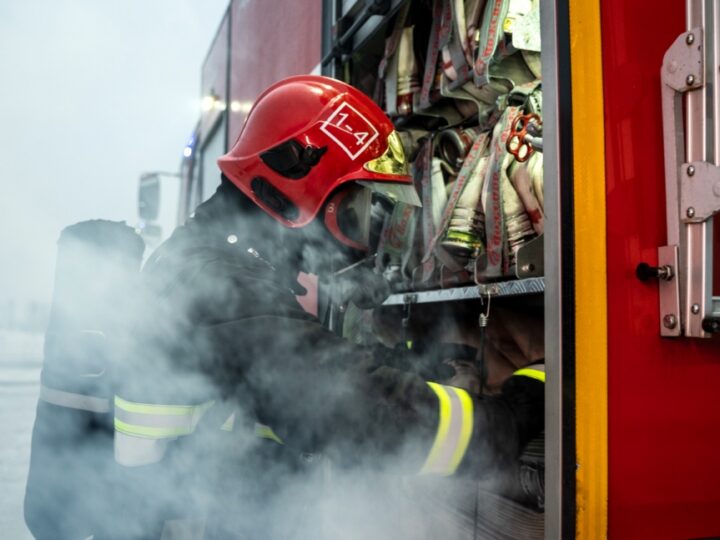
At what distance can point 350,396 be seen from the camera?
1239 mm

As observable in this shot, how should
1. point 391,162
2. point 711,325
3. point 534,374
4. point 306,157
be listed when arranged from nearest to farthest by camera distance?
point 711,325 < point 534,374 < point 306,157 < point 391,162

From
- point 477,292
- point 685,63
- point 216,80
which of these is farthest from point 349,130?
point 216,80

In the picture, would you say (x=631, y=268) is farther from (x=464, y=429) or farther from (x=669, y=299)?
(x=464, y=429)

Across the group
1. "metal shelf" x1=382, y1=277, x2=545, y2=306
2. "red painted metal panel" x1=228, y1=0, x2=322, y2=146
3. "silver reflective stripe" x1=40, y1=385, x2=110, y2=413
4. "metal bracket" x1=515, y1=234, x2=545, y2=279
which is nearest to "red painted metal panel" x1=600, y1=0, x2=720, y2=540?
"metal bracket" x1=515, y1=234, x2=545, y2=279

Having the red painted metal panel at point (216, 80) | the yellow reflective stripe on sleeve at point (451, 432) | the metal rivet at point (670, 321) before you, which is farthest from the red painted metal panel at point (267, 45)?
the metal rivet at point (670, 321)

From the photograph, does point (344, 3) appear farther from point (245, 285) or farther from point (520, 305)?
point (245, 285)

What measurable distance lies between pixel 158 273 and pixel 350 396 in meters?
0.60

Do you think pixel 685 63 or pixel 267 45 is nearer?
pixel 685 63

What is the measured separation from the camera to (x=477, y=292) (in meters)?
1.81

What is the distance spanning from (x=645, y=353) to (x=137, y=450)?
3.61ft

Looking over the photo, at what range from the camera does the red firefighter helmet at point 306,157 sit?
1.69m

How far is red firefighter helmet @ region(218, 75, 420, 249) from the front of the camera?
1.69 metres

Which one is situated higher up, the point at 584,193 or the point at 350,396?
the point at 584,193

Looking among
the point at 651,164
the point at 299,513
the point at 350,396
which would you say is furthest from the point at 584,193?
the point at 299,513
